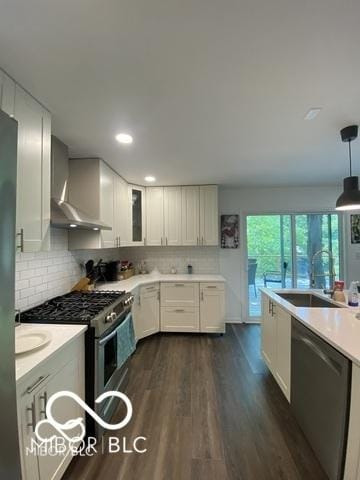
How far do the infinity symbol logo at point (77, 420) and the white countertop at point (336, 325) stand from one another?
162 centimetres

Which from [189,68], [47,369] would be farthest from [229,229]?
[47,369]

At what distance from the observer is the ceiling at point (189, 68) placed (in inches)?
39.4

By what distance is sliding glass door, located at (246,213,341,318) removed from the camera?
439 cm

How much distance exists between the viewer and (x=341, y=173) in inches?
138

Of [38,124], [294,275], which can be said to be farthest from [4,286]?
[294,275]

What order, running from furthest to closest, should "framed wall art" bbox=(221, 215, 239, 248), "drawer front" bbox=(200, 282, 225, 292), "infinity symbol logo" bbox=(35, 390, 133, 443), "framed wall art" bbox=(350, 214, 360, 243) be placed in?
1. "framed wall art" bbox=(221, 215, 239, 248)
2. "framed wall art" bbox=(350, 214, 360, 243)
3. "drawer front" bbox=(200, 282, 225, 292)
4. "infinity symbol logo" bbox=(35, 390, 133, 443)

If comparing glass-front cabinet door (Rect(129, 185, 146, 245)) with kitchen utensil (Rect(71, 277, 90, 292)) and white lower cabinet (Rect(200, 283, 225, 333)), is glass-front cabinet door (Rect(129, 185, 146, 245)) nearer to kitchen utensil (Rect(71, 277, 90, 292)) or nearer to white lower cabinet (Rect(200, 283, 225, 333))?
kitchen utensil (Rect(71, 277, 90, 292))

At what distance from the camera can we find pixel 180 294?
3766mm

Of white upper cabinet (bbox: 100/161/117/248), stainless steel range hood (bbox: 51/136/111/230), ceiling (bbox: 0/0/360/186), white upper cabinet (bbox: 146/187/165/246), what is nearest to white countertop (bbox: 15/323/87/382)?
stainless steel range hood (bbox: 51/136/111/230)

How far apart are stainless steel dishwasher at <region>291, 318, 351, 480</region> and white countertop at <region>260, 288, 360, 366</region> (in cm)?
5

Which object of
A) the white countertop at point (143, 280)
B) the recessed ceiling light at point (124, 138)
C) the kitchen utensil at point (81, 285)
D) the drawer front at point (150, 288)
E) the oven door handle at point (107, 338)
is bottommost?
the oven door handle at point (107, 338)

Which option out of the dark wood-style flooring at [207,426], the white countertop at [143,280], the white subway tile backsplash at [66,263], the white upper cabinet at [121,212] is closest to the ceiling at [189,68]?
the white upper cabinet at [121,212]

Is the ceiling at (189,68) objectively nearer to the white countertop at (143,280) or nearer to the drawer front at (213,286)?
the white countertop at (143,280)

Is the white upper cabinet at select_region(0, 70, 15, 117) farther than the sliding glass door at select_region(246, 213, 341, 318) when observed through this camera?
No
